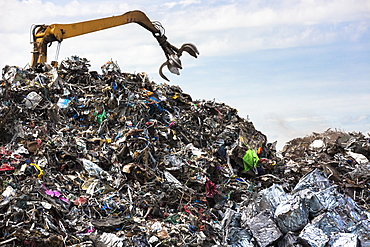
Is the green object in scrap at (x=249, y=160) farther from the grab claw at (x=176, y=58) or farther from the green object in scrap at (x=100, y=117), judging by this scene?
the grab claw at (x=176, y=58)

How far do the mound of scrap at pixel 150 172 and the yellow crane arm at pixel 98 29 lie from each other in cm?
49

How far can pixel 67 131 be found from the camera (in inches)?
318

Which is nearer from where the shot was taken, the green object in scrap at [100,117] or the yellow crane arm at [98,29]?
the green object in scrap at [100,117]

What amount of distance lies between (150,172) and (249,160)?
2388 mm

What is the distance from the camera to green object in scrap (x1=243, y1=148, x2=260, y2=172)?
347 inches

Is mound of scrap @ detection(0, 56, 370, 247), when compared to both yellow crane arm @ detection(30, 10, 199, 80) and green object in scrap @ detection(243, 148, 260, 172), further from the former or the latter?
yellow crane arm @ detection(30, 10, 199, 80)

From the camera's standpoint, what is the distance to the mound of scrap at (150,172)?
5.88m

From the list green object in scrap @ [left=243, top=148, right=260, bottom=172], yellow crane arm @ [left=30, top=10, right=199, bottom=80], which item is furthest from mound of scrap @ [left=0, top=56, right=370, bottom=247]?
yellow crane arm @ [left=30, top=10, right=199, bottom=80]

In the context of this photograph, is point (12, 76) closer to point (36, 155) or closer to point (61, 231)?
point (36, 155)

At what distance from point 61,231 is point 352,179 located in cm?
593

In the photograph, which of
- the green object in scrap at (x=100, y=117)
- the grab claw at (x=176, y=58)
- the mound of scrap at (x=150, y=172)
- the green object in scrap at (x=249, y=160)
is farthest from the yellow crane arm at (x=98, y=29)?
the green object in scrap at (x=249, y=160)

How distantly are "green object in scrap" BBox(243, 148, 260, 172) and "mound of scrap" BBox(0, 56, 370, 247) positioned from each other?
22 millimetres

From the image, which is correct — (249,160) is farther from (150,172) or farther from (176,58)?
(176,58)

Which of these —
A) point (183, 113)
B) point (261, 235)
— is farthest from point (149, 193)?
point (183, 113)
